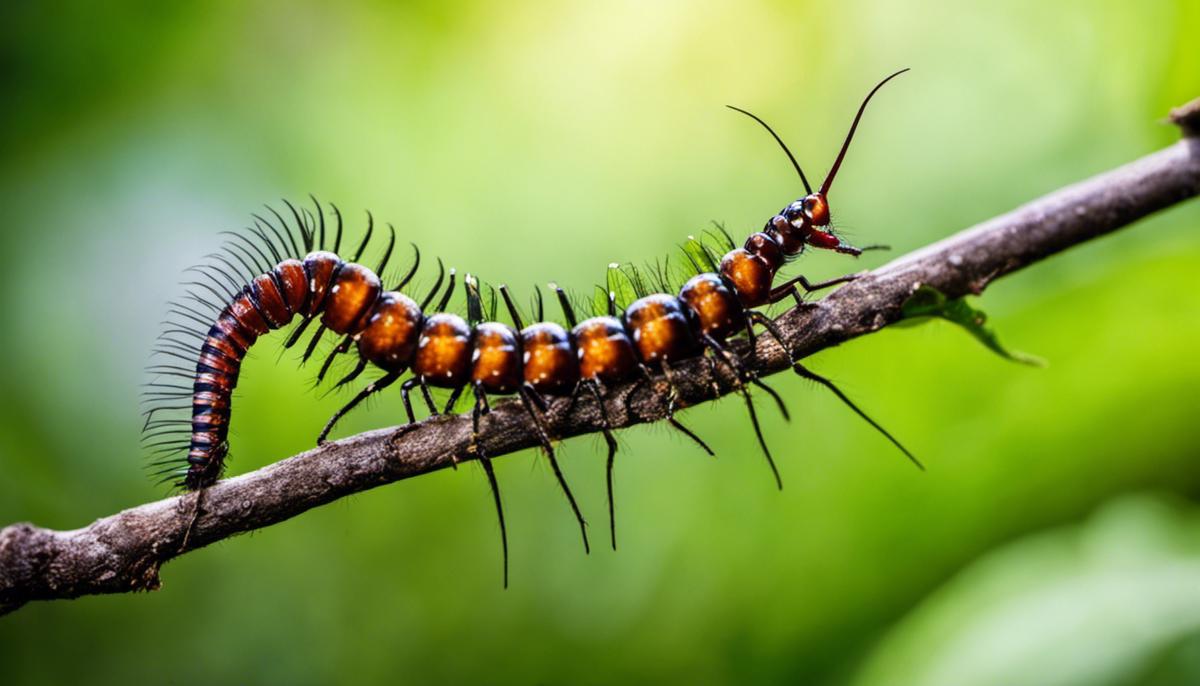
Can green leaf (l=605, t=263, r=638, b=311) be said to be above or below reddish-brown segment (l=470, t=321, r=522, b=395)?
above

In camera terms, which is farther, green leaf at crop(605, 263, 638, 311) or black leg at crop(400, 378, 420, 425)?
green leaf at crop(605, 263, 638, 311)

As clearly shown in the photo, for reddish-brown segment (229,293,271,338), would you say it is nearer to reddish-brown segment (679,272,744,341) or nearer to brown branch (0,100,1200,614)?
brown branch (0,100,1200,614)

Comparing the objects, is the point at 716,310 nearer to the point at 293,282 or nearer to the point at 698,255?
the point at 698,255

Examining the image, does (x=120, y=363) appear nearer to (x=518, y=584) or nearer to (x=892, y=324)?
(x=518, y=584)

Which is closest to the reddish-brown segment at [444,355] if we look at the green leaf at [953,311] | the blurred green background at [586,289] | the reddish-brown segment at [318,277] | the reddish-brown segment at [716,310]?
the reddish-brown segment at [318,277]

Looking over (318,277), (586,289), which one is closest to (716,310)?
(318,277)

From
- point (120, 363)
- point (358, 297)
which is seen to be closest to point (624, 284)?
point (358, 297)

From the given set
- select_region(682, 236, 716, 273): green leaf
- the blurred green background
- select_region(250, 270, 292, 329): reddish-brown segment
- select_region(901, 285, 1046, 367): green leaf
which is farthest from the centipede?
the blurred green background

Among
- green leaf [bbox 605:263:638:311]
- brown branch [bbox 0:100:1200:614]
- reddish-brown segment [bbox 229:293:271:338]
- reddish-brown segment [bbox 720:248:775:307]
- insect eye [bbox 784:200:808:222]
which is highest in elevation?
insect eye [bbox 784:200:808:222]
